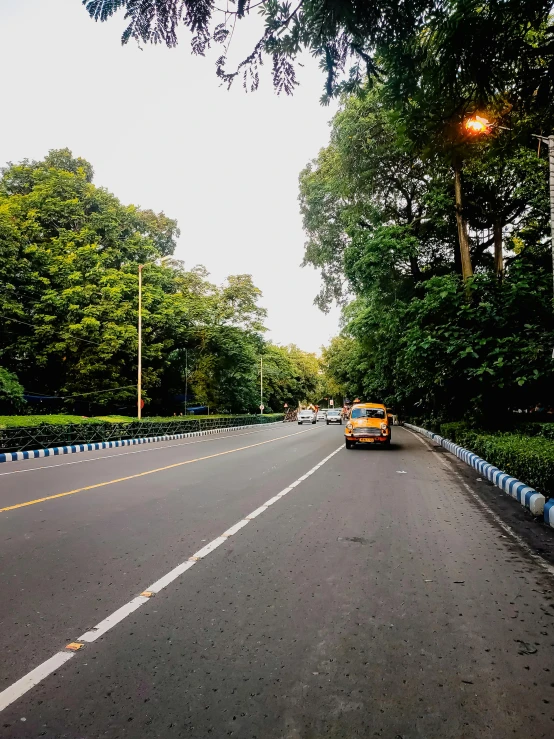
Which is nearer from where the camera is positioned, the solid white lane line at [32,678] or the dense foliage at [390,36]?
the solid white lane line at [32,678]

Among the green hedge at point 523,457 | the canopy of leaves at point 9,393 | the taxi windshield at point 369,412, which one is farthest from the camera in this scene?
the canopy of leaves at point 9,393

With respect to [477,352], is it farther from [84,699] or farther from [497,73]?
[84,699]

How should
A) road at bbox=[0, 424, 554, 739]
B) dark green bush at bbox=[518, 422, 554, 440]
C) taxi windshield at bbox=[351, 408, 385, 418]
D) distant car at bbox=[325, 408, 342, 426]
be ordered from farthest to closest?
distant car at bbox=[325, 408, 342, 426] → taxi windshield at bbox=[351, 408, 385, 418] → dark green bush at bbox=[518, 422, 554, 440] → road at bbox=[0, 424, 554, 739]

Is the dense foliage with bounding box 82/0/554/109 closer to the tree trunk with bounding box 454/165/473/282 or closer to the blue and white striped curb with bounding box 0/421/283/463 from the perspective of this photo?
the tree trunk with bounding box 454/165/473/282

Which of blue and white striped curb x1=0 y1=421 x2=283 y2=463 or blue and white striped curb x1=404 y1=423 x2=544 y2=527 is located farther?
blue and white striped curb x1=0 y1=421 x2=283 y2=463

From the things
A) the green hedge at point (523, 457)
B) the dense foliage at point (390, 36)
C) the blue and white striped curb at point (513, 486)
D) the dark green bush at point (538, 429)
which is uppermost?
the dense foliage at point (390, 36)

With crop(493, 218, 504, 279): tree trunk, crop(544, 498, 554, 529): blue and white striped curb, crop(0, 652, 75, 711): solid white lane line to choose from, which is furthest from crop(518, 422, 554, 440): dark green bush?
crop(0, 652, 75, 711): solid white lane line

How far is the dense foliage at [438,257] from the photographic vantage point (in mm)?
14859

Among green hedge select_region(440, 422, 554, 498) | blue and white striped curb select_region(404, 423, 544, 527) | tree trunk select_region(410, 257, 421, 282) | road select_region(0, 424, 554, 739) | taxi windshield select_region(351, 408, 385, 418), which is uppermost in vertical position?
tree trunk select_region(410, 257, 421, 282)

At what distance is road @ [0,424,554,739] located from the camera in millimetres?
2746

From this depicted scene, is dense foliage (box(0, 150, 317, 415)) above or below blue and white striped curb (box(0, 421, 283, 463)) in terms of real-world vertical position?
above

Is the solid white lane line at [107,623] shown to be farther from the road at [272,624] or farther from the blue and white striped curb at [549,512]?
the blue and white striped curb at [549,512]

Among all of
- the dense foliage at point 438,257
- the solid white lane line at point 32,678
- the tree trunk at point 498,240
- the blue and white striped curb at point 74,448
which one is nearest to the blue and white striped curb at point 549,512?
the dense foliage at point 438,257

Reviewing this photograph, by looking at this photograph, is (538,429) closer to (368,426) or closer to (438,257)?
(368,426)
